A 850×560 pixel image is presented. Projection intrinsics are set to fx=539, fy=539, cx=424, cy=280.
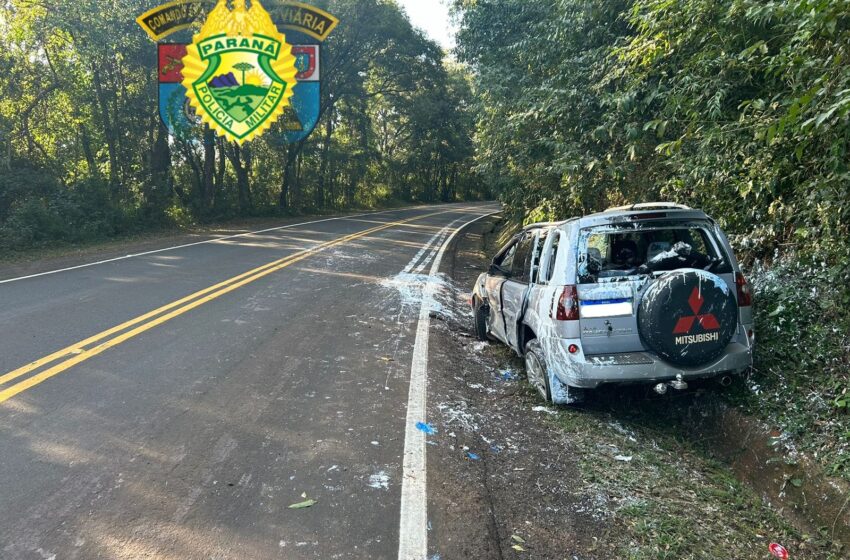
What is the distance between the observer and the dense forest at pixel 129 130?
55.9 ft

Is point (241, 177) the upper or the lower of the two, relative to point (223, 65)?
lower

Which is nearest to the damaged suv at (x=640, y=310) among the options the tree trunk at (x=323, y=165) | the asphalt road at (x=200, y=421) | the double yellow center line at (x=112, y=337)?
the asphalt road at (x=200, y=421)

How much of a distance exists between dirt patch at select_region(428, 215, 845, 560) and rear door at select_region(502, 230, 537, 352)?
25.5 inches

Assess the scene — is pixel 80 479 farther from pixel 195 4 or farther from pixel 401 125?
pixel 401 125

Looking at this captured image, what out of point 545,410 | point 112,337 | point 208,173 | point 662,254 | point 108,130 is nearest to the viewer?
point 662,254

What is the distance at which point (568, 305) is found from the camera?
4410mm

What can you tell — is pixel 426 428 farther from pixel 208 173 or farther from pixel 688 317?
pixel 208 173

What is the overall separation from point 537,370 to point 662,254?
1.55m

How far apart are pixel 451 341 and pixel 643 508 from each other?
12.9ft

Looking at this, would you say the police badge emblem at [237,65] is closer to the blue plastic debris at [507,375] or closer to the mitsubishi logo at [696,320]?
the blue plastic debris at [507,375]

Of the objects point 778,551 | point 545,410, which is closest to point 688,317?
point 545,410

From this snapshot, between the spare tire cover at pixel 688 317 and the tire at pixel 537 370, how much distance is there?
1001 mm

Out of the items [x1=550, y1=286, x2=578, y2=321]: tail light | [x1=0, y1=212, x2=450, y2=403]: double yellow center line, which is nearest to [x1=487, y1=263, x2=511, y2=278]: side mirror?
[x1=550, y1=286, x2=578, y2=321]: tail light

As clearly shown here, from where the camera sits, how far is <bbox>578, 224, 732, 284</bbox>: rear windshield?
14.8 feet
